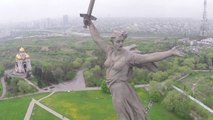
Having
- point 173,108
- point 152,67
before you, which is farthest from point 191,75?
point 152,67

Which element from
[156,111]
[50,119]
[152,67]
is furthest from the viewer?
[156,111]

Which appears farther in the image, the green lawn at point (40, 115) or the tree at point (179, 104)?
the tree at point (179, 104)

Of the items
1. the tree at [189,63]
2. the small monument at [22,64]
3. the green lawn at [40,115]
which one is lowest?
the green lawn at [40,115]

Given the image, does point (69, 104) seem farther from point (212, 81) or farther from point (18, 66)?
point (212, 81)

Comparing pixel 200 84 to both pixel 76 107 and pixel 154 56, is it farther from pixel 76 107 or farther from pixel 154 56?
pixel 154 56

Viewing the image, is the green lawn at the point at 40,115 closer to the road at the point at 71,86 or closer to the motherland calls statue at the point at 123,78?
the road at the point at 71,86

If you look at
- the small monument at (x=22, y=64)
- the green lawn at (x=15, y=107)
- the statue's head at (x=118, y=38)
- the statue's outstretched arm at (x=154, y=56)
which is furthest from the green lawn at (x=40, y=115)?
the statue's outstretched arm at (x=154, y=56)

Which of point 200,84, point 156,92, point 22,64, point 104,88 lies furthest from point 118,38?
point 22,64
